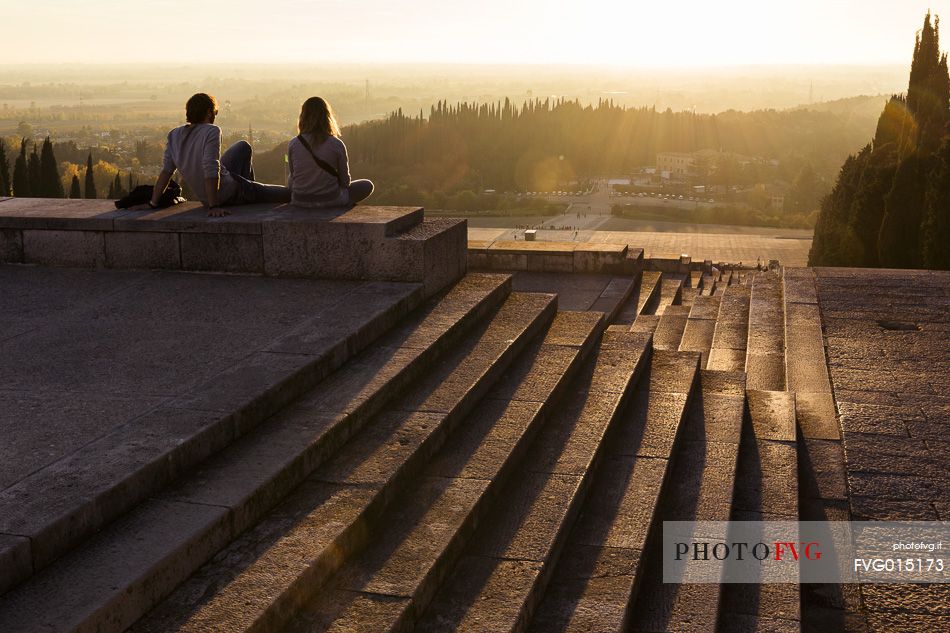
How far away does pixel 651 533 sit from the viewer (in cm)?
437

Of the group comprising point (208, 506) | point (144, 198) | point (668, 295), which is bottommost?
point (668, 295)

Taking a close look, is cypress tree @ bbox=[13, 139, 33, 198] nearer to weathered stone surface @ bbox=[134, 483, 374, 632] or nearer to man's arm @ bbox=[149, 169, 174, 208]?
man's arm @ bbox=[149, 169, 174, 208]

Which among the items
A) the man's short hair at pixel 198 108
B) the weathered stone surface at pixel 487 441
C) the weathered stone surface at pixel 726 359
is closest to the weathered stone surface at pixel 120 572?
the weathered stone surface at pixel 487 441

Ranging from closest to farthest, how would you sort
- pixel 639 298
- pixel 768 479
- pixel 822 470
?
pixel 768 479 → pixel 822 470 → pixel 639 298

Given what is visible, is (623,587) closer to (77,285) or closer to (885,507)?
(885,507)

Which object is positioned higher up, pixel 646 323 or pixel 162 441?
pixel 162 441

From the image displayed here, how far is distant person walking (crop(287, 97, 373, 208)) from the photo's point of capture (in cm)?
701

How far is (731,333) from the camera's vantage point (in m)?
9.55

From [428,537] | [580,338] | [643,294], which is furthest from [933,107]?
[428,537]

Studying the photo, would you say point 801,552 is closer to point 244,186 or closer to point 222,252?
point 222,252

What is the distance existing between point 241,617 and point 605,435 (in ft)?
8.47

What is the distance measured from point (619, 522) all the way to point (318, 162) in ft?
12.8

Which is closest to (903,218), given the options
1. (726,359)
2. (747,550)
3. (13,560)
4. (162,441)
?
(726,359)

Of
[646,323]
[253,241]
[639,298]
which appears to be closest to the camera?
[253,241]
